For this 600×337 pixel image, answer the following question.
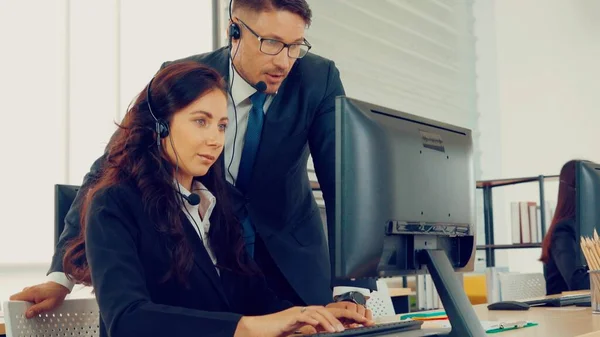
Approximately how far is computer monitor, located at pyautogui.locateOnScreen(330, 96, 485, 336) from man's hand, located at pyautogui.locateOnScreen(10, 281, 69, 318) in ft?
1.79

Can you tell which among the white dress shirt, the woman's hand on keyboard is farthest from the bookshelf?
the woman's hand on keyboard

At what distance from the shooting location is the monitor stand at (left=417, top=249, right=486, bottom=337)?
3.97 feet

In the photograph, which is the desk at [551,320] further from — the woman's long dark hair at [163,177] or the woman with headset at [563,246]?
the woman with headset at [563,246]

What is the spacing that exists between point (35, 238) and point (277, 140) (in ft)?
5.51

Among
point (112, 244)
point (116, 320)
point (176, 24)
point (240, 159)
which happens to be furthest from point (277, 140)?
point (176, 24)

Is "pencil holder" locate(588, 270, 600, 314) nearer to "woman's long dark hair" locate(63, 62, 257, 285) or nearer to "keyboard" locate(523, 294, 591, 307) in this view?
"keyboard" locate(523, 294, 591, 307)

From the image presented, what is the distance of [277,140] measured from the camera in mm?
1716

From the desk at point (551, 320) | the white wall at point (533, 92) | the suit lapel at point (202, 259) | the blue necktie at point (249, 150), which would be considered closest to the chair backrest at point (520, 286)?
the desk at point (551, 320)

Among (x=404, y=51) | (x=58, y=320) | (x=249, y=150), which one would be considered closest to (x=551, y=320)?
(x=249, y=150)

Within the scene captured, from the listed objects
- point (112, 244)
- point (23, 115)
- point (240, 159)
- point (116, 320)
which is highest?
point (23, 115)

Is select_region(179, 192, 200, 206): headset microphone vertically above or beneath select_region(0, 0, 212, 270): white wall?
beneath

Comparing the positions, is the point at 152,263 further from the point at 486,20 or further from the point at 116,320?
the point at 486,20

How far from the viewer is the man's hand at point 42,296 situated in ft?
4.42

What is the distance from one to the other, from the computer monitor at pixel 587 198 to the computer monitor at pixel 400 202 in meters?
0.75
